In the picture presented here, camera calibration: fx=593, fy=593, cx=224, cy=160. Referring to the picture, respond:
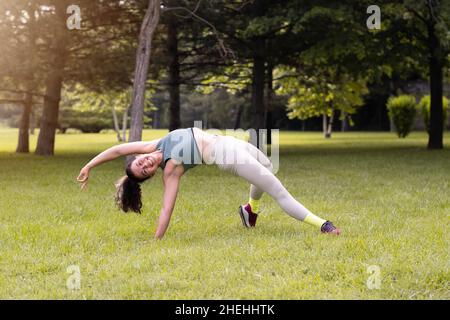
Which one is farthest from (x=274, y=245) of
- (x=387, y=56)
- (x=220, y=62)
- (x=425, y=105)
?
(x=425, y=105)

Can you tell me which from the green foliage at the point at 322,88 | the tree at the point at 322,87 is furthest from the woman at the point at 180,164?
the green foliage at the point at 322,88

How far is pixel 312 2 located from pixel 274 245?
13.7 m

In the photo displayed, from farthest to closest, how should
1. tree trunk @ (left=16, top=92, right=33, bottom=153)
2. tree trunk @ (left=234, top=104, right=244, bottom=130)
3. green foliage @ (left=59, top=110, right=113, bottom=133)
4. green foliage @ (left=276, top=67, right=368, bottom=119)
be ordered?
green foliage @ (left=59, top=110, right=113, bottom=133)
tree trunk @ (left=234, top=104, right=244, bottom=130)
green foliage @ (left=276, top=67, right=368, bottom=119)
tree trunk @ (left=16, top=92, right=33, bottom=153)

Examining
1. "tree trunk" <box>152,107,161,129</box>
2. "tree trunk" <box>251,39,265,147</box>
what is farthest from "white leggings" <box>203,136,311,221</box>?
"tree trunk" <box>152,107,161,129</box>

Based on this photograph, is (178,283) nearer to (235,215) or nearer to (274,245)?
(274,245)

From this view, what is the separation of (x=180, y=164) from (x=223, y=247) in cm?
102

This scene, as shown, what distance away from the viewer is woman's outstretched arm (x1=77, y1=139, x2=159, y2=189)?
623cm

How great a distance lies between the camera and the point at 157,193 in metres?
10.6

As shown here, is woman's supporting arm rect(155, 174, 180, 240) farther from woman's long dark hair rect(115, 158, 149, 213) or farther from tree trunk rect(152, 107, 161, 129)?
tree trunk rect(152, 107, 161, 129)

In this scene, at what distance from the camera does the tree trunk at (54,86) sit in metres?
18.2

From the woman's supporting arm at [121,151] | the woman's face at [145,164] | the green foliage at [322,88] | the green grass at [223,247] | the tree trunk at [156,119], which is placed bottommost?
the green grass at [223,247]

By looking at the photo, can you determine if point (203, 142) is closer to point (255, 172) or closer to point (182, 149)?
point (182, 149)

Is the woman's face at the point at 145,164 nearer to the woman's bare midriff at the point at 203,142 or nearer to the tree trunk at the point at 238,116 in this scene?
the woman's bare midriff at the point at 203,142

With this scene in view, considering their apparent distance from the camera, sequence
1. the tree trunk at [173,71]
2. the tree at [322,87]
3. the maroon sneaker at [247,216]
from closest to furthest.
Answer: the maroon sneaker at [247,216], the tree trunk at [173,71], the tree at [322,87]
